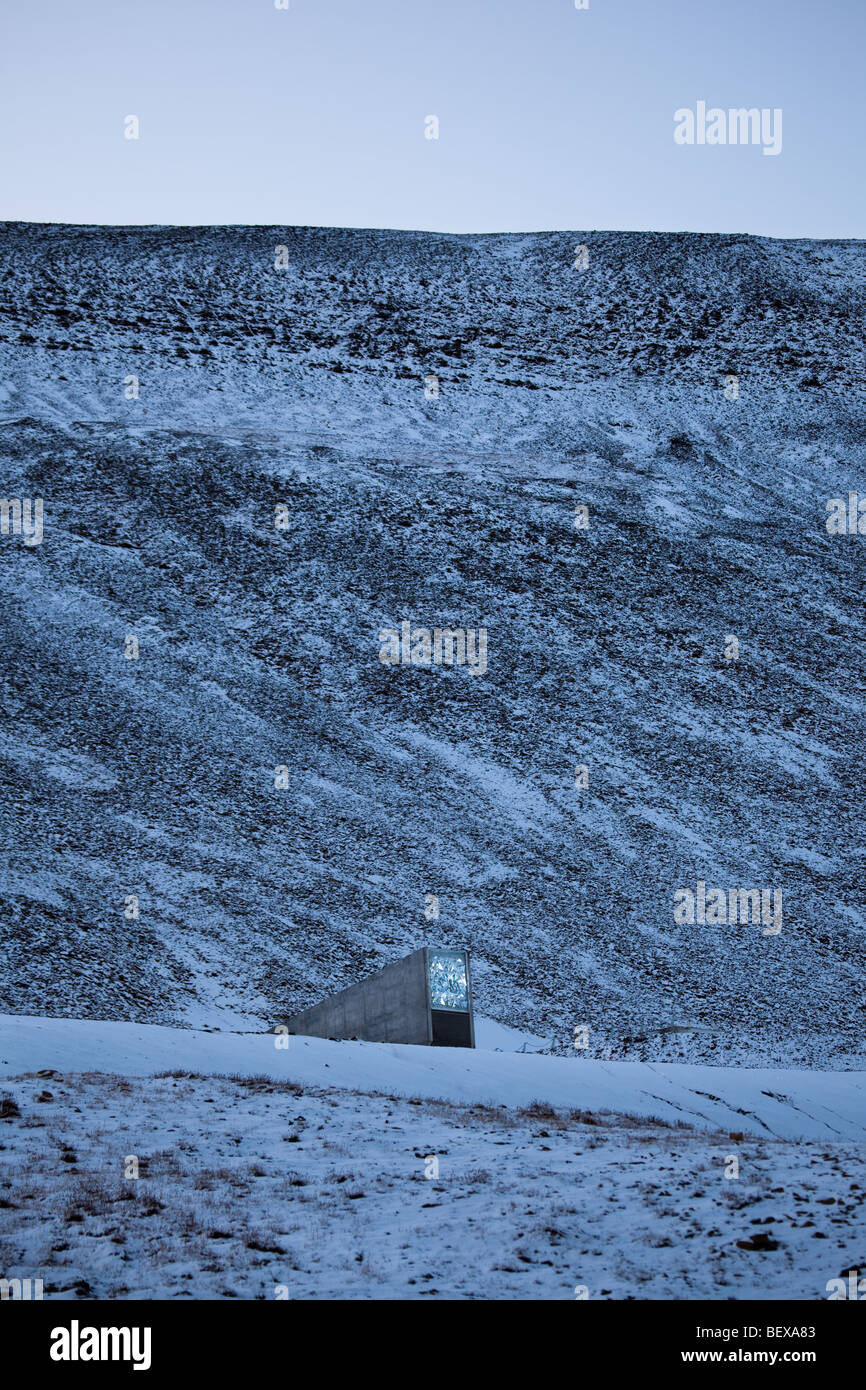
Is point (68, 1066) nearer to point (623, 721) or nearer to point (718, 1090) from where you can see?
point (718, 1090)

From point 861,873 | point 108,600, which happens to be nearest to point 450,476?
point 108,600

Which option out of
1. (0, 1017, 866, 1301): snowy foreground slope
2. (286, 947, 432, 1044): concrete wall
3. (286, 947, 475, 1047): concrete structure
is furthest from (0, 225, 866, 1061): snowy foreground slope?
(0, 1017, 866, 1301): snowy foreground slope

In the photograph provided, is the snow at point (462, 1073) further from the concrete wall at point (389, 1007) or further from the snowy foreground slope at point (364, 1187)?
the concrete wall at point (389, 1007)

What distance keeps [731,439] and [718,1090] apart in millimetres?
45473

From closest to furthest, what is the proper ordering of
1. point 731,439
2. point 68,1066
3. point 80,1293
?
1. point 80,1293
2. point 68,1066
3. point 731,439

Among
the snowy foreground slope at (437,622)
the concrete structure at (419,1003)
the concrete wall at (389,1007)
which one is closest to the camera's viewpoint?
the concrete structure at (419,1003)

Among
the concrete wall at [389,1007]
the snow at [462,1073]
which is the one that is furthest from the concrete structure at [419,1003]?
the snow at [462,1073]

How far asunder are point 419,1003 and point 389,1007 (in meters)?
0.77

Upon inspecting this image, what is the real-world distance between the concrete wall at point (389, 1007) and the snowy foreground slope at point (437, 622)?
313 cm

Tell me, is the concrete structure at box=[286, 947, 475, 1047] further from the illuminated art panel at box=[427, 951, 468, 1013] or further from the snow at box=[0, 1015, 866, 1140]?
the snow at box=[0, 1015, 866, 1140]

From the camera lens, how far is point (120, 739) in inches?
1325

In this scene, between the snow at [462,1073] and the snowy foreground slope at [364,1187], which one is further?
the snow at [462,1073]

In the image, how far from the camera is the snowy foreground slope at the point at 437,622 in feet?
88.6

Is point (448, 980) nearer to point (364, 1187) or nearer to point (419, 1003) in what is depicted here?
point (419, 1003)
